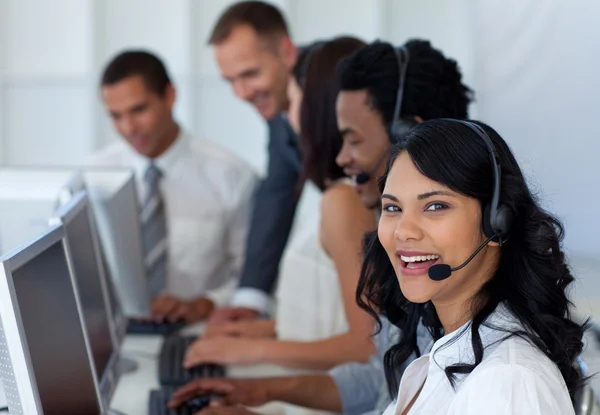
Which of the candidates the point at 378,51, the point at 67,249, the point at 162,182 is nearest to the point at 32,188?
the point at 67,249

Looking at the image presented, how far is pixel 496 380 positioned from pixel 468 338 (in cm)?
16

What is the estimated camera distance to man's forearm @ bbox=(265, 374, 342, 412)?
6.26 ft

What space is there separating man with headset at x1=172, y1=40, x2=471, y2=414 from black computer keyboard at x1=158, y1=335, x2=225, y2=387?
0.90 feet

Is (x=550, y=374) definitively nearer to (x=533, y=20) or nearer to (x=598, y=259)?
(x=598, y=259)

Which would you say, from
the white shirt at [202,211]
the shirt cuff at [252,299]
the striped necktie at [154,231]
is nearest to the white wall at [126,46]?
the white shirt at [202,211]

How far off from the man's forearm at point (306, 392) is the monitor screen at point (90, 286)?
0.37m

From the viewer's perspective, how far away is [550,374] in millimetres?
1113

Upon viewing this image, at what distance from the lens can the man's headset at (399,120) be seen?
69.4 inches

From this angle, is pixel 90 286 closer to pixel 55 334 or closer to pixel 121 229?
pixel 55 334

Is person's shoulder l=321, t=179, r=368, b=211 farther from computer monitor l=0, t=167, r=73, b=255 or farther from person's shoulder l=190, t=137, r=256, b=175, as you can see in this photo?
person's shoulder l=190, t=137, r=256, b=175

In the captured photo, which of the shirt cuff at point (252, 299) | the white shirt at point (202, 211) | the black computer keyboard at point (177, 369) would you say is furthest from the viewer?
the white shirt at point (202, 211)

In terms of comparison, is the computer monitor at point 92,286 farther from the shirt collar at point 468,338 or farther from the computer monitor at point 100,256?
the shirt collar at point 468,338

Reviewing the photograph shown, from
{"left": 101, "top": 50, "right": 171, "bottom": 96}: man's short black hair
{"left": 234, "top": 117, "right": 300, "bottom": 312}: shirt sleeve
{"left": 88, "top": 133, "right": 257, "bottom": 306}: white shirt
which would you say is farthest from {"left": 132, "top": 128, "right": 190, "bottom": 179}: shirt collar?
{"left": 234, "top": 117, "right": 300, "bottom": 312}: shirt sleeve

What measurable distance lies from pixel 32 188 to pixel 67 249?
700mm
